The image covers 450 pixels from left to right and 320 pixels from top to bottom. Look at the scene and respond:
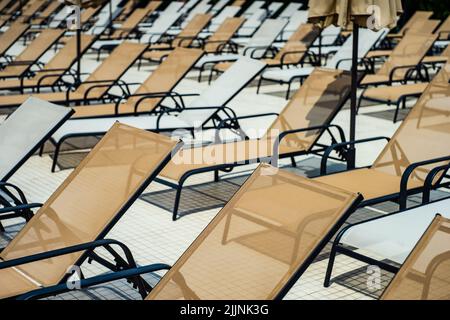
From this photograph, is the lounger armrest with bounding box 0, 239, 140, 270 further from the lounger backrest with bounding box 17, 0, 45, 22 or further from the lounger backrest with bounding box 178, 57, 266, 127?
the lounger backrest with bounding box 17, 0, 45, 22

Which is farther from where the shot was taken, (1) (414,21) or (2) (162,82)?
(1) (414,21)

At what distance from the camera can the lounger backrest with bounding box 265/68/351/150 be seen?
7.18 metres

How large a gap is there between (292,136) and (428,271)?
3995mm

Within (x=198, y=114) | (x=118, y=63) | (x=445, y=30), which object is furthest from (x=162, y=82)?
(x=445, y=30)

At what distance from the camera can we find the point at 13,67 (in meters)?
11.9

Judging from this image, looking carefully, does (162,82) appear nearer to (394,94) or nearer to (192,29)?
(394,94)

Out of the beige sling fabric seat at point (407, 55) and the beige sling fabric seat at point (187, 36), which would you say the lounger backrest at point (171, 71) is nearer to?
the beige sling fabric seat at point (407, 55)

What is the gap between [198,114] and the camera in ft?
26.9

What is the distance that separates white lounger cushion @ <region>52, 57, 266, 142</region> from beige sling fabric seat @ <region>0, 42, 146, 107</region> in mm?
1370

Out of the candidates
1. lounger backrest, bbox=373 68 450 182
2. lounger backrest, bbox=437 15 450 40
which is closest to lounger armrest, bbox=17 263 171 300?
lounger backrest, bbox=373 68 450 182

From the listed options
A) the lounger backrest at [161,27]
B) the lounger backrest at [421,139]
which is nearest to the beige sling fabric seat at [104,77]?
the lounger backrest at [421,139]

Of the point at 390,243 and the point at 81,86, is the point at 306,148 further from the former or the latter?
the point at 81,86
